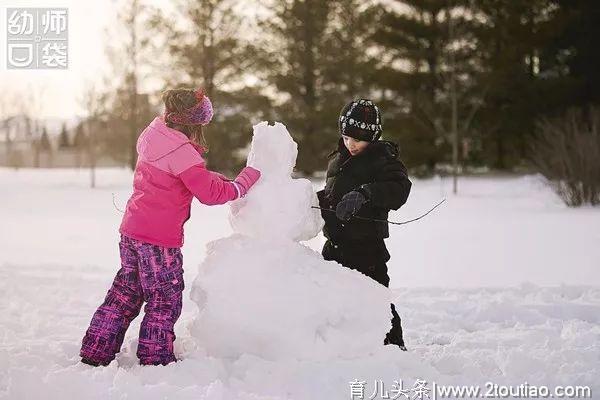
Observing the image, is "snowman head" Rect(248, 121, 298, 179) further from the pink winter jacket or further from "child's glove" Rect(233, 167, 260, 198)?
the pink winter jacket

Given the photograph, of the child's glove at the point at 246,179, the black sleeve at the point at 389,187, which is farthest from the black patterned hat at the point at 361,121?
the child's glove at the point at 246,179

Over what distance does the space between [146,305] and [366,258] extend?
123cm

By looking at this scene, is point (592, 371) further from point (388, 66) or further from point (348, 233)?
point (388, 66)

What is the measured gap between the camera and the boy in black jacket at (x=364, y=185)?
3418 mm

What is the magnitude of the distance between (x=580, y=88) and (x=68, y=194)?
60.7ft

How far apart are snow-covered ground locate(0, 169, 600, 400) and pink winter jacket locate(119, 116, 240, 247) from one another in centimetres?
67

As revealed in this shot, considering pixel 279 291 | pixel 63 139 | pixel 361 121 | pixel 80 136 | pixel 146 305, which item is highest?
pixel 63 139

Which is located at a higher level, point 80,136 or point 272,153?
point 80,136

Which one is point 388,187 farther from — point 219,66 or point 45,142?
point 45,142

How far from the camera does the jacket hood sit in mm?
3105

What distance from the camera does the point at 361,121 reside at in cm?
347

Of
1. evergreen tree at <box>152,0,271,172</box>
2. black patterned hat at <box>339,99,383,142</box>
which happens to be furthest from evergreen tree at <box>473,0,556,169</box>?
black patterned hat at <box>339,99,383,142</box>

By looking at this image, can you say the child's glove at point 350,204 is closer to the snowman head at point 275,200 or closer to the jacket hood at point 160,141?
the snowman head at point 275,200

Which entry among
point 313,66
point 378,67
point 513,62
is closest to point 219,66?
point 313,66
